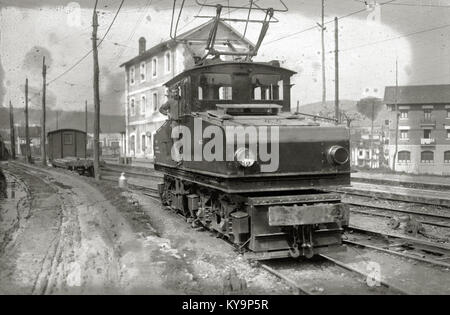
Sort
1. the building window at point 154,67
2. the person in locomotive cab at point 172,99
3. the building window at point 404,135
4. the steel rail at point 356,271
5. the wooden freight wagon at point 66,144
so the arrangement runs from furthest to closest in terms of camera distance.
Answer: the building window at point 404,135 → the building window at point 154,67 → the wooden freight wagon at point 66,144 → the person in locomotive cab at point 172,99 → the steel rail at point 356,271

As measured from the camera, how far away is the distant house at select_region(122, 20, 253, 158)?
113 ft

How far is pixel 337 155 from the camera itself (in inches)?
293

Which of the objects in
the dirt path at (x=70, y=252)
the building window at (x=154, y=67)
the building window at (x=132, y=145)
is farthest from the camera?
the building window at (x=132, y=145)

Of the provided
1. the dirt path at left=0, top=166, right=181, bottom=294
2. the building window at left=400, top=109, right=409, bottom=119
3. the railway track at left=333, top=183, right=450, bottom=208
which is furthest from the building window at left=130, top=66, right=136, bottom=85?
the dirt path at left=0, top=166, right=181, bottom=294

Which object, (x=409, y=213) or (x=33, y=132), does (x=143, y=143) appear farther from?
(x=33, y=132)

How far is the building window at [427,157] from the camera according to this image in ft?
123

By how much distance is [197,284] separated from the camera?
5980mm

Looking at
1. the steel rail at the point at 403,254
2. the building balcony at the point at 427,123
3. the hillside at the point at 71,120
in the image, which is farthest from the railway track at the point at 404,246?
the hillside at the point at 71,120

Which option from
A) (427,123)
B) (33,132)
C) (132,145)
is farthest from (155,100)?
(33,132)

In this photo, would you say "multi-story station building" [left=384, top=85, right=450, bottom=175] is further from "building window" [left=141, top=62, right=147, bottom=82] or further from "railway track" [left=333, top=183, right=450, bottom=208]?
"building window" [left=141, top=62, right=147, bottom=82]

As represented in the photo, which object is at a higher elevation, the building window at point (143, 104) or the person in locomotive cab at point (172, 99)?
the building window at point (143, 104)

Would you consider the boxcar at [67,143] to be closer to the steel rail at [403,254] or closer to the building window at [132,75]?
the building window at [132,75]
